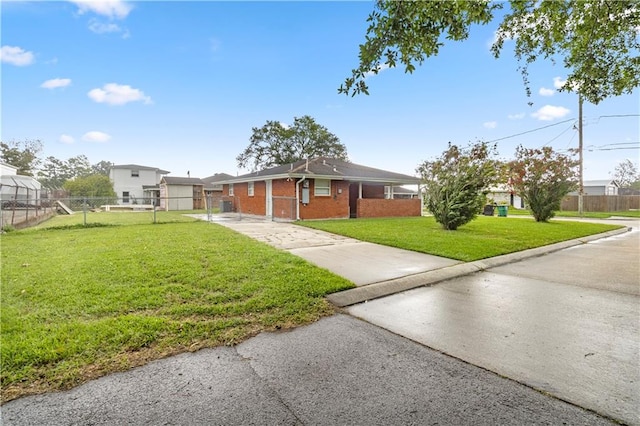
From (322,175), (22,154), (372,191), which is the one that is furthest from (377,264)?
(22,154)

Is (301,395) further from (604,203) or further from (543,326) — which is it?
(604,203)

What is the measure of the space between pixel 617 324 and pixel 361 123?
19636 millimetres

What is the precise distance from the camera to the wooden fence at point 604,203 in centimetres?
3088

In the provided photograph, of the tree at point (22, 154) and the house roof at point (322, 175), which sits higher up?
the tree at point (22, 154)

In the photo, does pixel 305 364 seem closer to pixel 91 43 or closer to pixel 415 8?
pixel 415 8

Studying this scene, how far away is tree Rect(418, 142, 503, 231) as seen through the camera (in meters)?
11.3

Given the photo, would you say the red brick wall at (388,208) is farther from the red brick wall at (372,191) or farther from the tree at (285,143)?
the tree at (285,143)

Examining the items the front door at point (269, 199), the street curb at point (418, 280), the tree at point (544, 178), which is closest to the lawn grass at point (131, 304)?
the street curb at point (418, 280)

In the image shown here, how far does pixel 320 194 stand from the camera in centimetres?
1697

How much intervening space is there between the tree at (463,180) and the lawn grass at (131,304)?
7.70 metres

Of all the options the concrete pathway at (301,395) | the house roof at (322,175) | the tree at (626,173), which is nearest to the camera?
the concrete pathway at (301,395)

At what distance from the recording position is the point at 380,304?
4.25 meters

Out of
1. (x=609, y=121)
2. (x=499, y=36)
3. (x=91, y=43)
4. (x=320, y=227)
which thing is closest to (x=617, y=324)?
(x=499, y=36)

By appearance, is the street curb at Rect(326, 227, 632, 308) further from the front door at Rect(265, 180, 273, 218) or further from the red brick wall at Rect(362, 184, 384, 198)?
the front door at Rect(265, 180, 273, 218)
